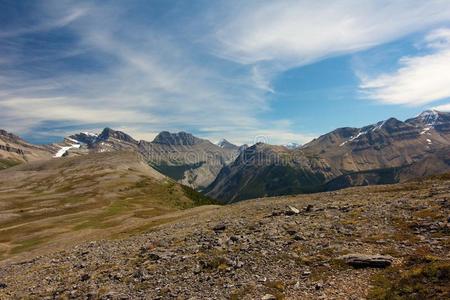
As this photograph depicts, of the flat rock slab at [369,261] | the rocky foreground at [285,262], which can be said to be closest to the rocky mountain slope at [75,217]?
the rocky foreground at [285,262]

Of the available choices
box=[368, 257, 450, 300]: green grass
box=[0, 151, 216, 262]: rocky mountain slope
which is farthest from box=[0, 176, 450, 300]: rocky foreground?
box=[0, 151, 216, 262]: rocky mountain slope

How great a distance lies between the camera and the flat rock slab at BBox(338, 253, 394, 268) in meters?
27.9

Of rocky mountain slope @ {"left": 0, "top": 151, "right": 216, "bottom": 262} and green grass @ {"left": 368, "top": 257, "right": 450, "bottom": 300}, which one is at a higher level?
green grass @ {"left": 368, "top": 257, "right": 450, "bottom": 300}

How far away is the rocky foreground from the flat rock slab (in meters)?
0.07

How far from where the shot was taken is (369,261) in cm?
2822

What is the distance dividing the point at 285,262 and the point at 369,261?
21.1 ft

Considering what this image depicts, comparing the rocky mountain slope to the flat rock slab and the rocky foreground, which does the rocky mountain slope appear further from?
the flat rock slab

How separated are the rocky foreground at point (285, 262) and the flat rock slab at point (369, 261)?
0.23 ft

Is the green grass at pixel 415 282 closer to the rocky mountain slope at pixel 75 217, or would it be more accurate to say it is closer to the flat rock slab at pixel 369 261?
the flat rock slab at pixel 369 261

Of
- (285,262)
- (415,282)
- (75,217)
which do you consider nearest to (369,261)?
(415,282)

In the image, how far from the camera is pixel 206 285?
29.7 meters

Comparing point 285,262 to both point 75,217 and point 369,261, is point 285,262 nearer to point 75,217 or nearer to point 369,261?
point 369,261

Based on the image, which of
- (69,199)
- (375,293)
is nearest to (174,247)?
(375,293)

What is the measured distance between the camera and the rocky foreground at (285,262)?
26.0m
